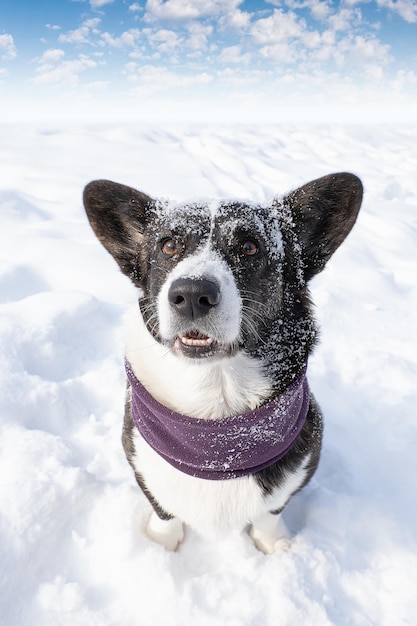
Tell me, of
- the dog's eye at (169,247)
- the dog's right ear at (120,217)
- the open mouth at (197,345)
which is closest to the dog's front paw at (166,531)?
the open mouth at (197,345)

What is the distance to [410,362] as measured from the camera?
3744mm

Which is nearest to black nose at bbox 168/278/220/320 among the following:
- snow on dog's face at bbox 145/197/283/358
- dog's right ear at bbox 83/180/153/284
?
snow on dog's face at bbox 145/197/283/358

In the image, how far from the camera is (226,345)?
1.70 meters

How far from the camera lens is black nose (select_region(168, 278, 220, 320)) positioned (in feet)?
4.95

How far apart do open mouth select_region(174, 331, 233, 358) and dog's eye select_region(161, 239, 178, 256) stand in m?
0.39

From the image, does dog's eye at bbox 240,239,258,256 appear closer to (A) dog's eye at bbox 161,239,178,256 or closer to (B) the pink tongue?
(A) dog's eye at bbox 161,239,178,256

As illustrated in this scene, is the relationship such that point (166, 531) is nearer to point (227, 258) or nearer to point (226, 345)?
point (226, 345)

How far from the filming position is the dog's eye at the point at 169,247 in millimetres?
1840

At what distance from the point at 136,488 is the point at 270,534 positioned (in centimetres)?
81

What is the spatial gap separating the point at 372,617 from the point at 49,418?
7.12ft

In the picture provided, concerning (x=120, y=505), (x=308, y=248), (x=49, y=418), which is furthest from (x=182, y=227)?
(x=49, y=418)

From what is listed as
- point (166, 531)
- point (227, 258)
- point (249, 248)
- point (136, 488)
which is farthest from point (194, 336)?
point (136, 488)

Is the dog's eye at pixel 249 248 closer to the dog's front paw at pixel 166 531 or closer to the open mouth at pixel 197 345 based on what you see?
the open mouth at pixel 197 345

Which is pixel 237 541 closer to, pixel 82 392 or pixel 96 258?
pixel 82 392
